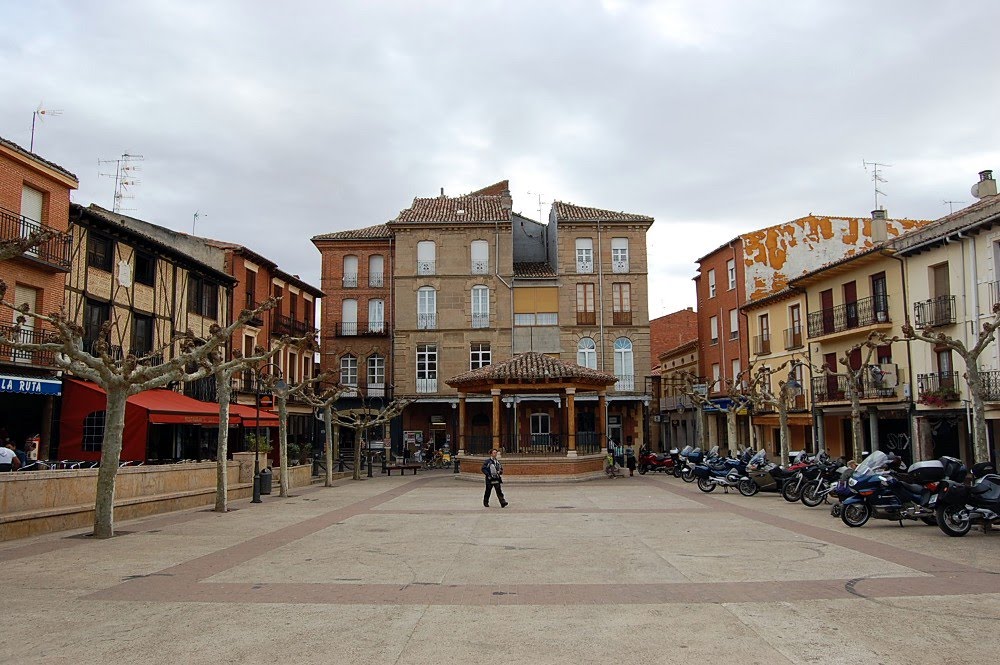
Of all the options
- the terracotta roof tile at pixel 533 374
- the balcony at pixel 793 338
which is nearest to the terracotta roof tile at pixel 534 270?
the balcony at pixel 793 338

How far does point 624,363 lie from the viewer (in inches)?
1718

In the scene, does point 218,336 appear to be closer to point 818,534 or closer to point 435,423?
point 818,534

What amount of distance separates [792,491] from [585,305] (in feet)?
85.8

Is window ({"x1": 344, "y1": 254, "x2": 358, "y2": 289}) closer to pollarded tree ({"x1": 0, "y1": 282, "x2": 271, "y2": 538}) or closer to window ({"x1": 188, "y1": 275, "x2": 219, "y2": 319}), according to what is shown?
window ({"x1": 188, "y1": 275, "x2": 219, "y2": 319})

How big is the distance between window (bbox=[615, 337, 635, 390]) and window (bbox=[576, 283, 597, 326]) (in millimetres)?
1898

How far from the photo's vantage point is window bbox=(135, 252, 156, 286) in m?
26.4

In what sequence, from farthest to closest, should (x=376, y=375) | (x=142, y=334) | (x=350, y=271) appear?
(x=350, y=271)
(x=376, y=375)
(x=142, y=334)

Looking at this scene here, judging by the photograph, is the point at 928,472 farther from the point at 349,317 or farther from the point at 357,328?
the point at 349,317

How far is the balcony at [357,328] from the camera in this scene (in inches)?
1785

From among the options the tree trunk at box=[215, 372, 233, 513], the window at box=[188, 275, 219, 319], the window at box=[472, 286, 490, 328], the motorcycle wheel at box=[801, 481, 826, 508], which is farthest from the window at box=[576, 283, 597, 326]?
the tree trunk at box=[215, 372, 233, 513]

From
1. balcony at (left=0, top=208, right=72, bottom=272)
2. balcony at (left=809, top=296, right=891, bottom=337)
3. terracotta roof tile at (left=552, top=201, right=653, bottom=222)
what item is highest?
terracotta roof tile at (left=552, top=201, right=653, bottom=222)

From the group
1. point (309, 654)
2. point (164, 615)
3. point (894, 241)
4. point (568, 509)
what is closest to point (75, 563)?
point (164, 615)

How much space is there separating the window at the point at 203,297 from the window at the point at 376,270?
14.2 m

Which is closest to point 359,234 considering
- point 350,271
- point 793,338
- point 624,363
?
point 350,271
